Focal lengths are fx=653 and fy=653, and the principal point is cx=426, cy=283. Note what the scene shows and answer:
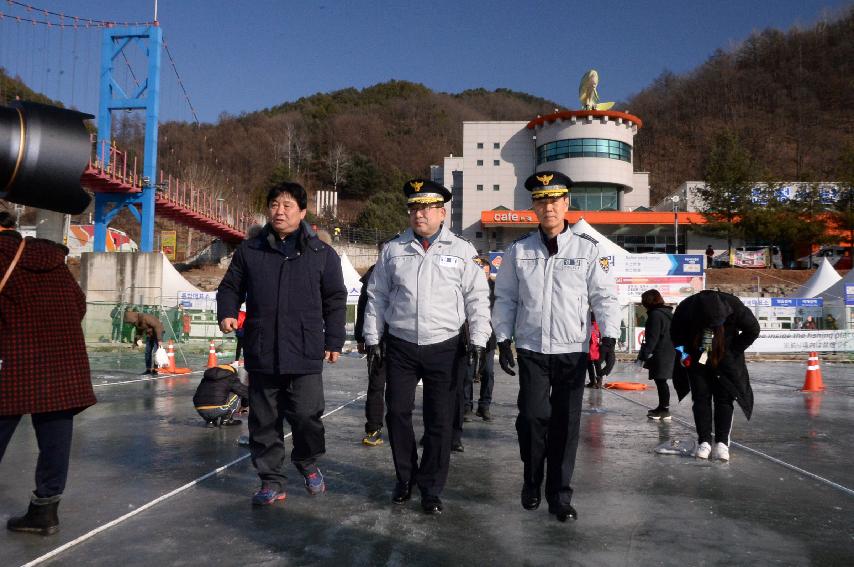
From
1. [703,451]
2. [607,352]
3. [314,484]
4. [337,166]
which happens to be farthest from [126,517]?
[337,166]

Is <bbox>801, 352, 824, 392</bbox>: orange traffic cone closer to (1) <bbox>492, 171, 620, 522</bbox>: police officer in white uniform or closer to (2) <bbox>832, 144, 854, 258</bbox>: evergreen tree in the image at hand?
(1) <bbox>492, 171, 620, 522</bbox>: police officer in white uniform

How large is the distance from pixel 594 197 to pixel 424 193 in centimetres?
5440

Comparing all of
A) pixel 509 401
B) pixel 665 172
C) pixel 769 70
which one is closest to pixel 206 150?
pixel 665 172

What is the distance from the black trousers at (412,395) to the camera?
3850 millimetres

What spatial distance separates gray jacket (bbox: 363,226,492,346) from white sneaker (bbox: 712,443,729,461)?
243 centimetres

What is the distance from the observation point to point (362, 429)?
659 centimetres

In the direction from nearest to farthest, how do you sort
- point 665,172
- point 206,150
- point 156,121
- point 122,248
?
point 156,121 < point 122,248 < point 206,150 < point 665,172

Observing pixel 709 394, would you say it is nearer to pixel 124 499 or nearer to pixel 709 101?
pixel 124 499

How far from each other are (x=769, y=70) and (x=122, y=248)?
335 ft

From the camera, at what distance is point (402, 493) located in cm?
385

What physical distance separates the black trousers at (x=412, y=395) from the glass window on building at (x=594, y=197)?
177 ft

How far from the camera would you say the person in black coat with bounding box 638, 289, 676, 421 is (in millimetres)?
7492

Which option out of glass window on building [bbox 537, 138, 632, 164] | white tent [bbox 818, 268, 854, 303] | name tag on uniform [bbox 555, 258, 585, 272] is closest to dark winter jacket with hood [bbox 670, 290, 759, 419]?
name tag on uniform [bbox 555, 258, 585, 272]

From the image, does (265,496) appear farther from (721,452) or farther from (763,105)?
(763,105)
